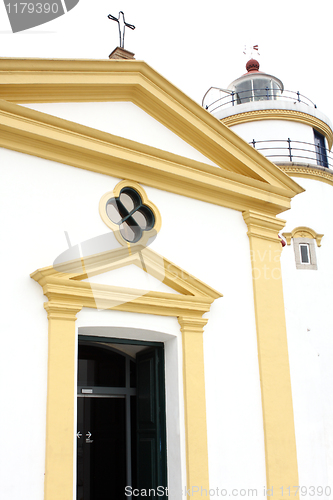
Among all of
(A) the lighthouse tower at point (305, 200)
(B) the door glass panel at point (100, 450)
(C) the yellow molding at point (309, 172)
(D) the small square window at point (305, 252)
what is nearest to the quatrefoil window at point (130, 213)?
(B) the door glass panel at point (100, 450)

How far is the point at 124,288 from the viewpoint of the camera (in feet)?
22.4

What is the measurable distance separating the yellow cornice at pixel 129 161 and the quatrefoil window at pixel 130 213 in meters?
0.22

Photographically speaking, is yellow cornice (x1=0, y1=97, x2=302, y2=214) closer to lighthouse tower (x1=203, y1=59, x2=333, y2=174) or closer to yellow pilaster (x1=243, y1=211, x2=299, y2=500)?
yellow pilaster (x1=243, y1=211, x2=299, y2=500)

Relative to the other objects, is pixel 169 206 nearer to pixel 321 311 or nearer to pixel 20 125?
pixel 20 125

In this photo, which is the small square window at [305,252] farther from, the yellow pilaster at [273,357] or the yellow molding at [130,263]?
the yellow molding at [130,263]

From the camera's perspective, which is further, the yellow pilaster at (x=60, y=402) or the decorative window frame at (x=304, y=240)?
the decorative window frame at (x=304, y=240)

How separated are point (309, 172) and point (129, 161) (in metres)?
10.9

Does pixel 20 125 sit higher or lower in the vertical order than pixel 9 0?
lower

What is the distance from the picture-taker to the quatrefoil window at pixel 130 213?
7.15 meters

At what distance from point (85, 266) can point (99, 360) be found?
2172 mm

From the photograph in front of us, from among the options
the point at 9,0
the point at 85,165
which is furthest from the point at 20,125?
the point at 9,0

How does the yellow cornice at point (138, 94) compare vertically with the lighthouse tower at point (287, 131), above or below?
below

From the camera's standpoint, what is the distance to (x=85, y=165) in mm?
7020

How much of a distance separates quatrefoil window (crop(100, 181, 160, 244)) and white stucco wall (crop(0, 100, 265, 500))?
0.13 m
